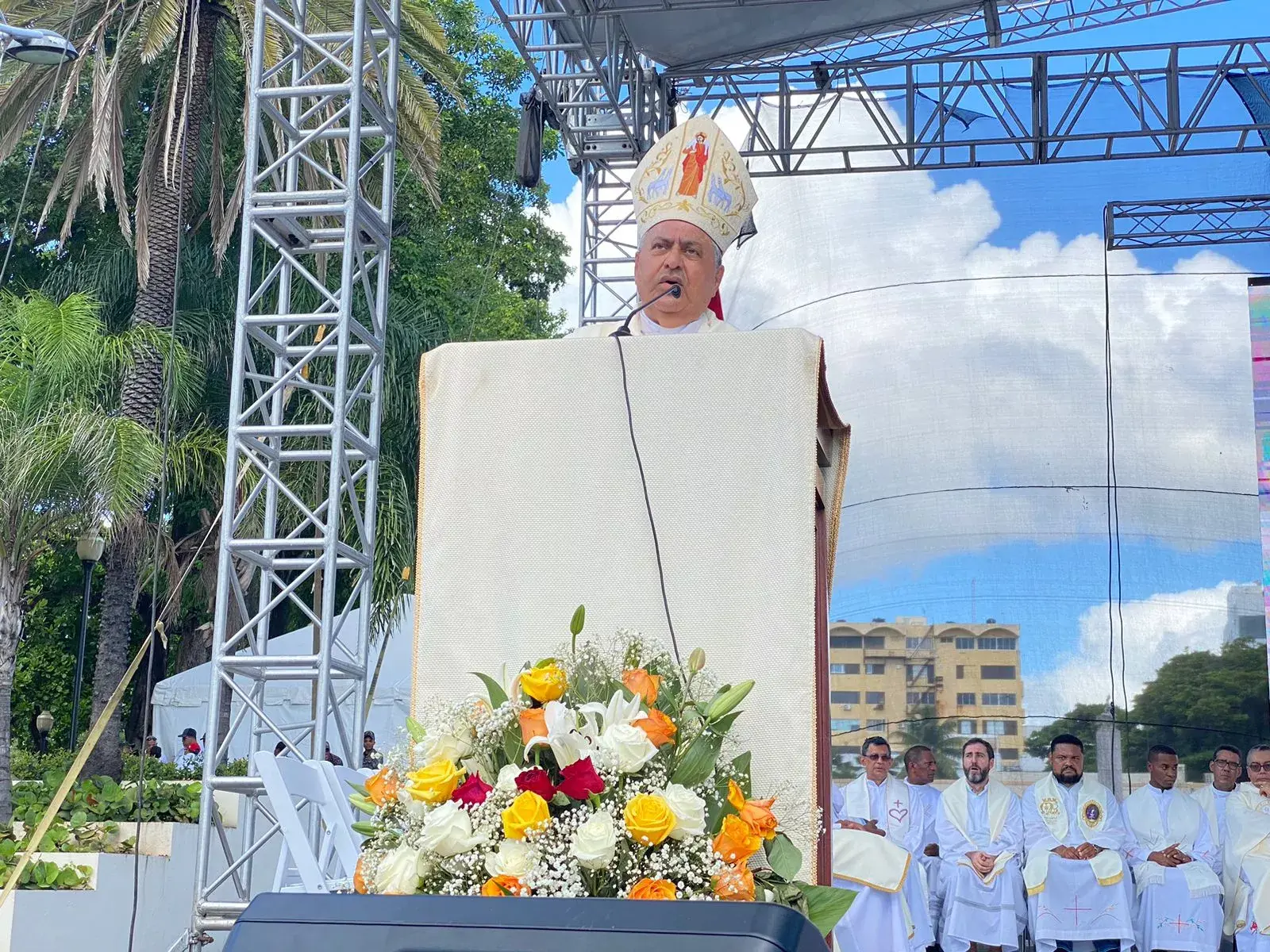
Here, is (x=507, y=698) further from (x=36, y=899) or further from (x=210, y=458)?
(x=210, y=458)

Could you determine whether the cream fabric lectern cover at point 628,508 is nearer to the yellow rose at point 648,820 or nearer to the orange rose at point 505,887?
the yellow rose at point 648,820

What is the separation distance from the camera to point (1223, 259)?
11.8m

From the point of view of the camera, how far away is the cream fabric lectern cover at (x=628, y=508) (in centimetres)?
240

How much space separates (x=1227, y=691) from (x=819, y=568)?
9139 mm

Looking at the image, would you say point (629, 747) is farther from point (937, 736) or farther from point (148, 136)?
point (148, 136)

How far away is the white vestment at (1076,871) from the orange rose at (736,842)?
8.07 metres

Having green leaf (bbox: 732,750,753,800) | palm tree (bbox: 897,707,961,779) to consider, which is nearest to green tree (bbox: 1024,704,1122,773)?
palm tree (bbox: 897,707,961,779)

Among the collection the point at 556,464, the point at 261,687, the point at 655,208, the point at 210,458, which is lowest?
the point at 261,687

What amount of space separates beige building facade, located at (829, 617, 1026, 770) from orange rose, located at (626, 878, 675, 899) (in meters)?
8.96

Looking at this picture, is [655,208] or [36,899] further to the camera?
[36,899]

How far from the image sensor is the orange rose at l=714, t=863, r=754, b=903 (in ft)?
6.08

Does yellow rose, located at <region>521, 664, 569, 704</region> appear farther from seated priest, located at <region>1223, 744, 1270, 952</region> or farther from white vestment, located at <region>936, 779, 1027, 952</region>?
seated priest, located at <region>1223, 744, 1270, 952</region>

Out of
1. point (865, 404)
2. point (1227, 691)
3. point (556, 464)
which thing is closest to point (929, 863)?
point (1227, 691)

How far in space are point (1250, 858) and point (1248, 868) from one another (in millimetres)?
64
